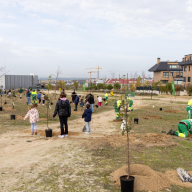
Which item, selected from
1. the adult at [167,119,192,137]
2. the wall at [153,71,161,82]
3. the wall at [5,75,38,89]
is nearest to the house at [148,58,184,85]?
the wall at [153,71,161,82]

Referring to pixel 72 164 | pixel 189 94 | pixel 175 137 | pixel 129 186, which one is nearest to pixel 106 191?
pixel 129 186

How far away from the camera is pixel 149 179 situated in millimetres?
5242

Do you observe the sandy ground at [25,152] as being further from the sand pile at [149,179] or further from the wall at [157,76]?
the wall at [157,76]

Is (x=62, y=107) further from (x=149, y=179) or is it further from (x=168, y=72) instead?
(x=168, y=72)

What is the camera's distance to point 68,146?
8.22m

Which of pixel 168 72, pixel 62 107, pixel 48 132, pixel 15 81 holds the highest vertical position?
pixel 168 72

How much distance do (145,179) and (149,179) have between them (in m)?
0.09

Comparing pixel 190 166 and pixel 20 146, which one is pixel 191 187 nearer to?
pixel 190 166

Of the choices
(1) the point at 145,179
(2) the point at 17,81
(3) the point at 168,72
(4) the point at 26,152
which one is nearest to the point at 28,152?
(4) the point at 26,152

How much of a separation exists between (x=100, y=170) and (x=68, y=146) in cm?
Result: 247

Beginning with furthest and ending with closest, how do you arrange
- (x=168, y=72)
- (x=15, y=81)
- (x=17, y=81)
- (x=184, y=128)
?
(x=168, y=72)
(x=17, y=81)
(x=15, y=81)
(x=184, y=128)

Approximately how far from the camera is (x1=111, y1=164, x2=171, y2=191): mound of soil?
5027 millimetres

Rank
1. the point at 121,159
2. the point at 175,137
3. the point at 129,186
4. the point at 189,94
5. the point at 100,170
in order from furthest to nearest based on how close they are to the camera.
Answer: the point at 189,94 < the point at 175,137 < the point at 121,159 < the point at 100,170 < the point at 129,186

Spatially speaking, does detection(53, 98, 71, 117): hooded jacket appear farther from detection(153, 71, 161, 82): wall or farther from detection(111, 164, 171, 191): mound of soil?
detection(153, 71, 161, 82): wall
